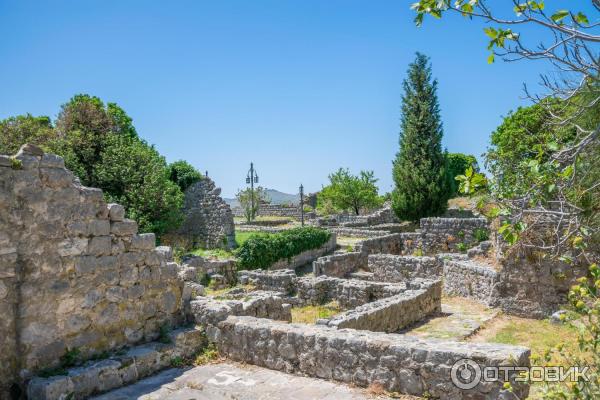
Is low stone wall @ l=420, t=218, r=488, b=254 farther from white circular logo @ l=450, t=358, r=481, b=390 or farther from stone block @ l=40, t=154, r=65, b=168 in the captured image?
stone block @ l=40, t=154, r=65, b=168

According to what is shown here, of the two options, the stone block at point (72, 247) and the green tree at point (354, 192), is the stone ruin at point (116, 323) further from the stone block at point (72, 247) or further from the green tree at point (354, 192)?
the green tree at point (354, 192)

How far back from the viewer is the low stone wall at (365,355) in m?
4.64

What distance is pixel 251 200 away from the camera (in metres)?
46.8

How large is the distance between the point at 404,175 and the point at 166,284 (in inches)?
1008

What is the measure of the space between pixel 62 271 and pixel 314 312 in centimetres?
791

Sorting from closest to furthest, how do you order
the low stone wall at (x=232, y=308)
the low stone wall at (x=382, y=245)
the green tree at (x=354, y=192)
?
the low stone wall at (x=232, y=308) < the low stone wall at (x=382, y=245) < the green tree at (x=354, y=192)

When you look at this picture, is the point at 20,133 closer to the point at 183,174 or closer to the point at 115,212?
the point at 183,174

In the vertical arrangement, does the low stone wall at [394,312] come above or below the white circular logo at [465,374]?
below

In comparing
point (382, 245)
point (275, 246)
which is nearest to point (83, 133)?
point (275, 246)

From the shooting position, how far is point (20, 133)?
1920cm

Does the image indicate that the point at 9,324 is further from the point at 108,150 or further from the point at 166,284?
the point at 108,150

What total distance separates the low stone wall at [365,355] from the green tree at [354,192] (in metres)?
38.3

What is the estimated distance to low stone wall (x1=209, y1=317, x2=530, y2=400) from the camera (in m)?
4.64

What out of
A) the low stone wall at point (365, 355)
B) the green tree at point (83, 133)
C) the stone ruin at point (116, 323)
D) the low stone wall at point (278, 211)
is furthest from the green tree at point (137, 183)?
the low stone wall at point (278, 211)
